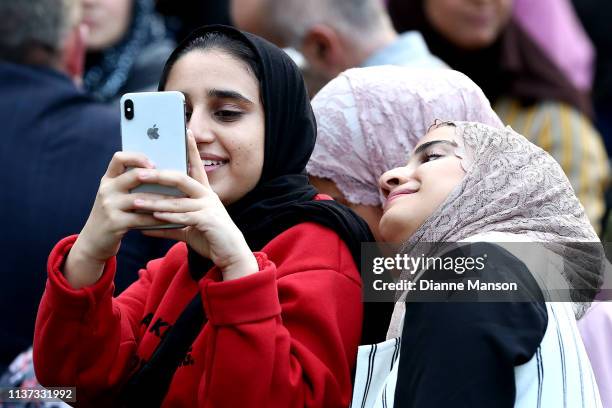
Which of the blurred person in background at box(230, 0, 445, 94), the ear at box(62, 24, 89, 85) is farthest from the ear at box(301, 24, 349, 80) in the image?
the ear at box(62, 24, 89, 85)

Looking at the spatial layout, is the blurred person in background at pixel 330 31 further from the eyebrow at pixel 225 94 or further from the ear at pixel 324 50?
the eyebrow at pixel 225 94

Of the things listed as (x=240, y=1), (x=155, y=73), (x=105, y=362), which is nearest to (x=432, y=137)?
(x=105, y=362)

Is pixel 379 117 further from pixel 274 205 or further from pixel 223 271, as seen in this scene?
pixel 223 271

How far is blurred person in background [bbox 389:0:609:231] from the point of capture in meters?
5.17

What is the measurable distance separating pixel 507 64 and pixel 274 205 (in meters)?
2.67

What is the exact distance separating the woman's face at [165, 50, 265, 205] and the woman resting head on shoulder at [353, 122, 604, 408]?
0.32 metres

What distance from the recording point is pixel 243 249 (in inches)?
97.0

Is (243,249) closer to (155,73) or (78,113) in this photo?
(78,113)

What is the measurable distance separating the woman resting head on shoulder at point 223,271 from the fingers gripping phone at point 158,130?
0.03 meters

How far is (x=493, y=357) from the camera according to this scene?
231 centimetres

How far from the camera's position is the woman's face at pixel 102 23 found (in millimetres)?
5820

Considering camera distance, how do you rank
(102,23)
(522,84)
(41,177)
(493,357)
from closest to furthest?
(493,357) < (41,177) < (522,84) < (102,23)

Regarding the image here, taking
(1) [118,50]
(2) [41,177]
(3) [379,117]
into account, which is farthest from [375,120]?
(1) [118,50]

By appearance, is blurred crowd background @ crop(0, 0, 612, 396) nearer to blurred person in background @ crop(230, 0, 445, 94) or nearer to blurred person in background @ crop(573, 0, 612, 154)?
blurred person in background @ crop(230, 0, 445, 94)
